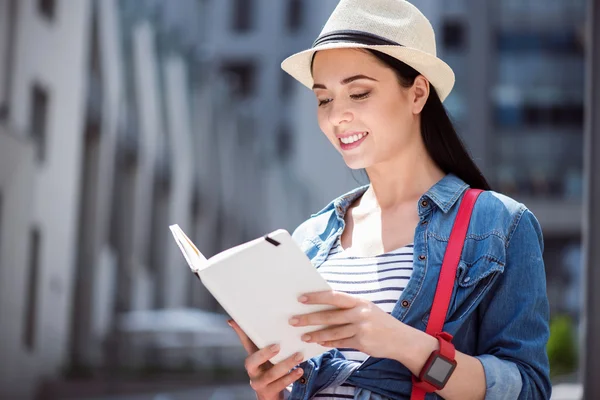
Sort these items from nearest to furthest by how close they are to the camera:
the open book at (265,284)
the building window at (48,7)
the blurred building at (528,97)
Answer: the open book at (265,284), the building window at (48,7), the blurred building at (528,97)

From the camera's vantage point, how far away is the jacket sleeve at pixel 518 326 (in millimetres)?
2172

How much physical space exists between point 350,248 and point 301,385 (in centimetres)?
40

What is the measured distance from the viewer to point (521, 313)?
2191mm

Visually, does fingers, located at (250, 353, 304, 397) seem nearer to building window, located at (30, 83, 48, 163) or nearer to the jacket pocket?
the jacket pocket

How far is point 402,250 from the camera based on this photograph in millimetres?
2381

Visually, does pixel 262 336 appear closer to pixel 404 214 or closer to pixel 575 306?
pixel 404 214

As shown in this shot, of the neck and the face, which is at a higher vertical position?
the face

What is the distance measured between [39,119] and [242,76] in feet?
89.7

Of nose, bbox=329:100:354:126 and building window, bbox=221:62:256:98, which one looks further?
building window, bbox=221:62:256:98

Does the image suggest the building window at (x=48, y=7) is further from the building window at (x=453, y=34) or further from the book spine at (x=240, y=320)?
the building window at (x=453, y=34)

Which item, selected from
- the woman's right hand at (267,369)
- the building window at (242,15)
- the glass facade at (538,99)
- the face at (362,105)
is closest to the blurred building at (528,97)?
the glass facade at (538,99)

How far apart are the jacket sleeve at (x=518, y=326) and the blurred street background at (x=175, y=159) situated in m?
0.90

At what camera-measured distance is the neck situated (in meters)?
2.51

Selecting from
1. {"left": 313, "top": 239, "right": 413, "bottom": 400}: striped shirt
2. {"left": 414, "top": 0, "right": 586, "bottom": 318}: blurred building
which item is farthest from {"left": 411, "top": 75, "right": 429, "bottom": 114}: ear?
{"left": 414, "top": 0, "right": 586, "bottom": 318}: blurred building
